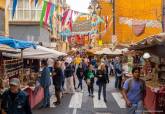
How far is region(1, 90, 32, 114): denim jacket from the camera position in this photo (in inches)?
350

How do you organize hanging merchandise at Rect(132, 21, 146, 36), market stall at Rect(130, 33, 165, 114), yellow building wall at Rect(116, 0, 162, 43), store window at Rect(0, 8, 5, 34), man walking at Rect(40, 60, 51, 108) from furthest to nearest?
yellow building wall at Rect(116, 0, 162, 43) → hanging merchandise at Rect(132, 21, 146, 36) → store window at Rect(0, 8, 5, 34) → man walking at Rect(40, 60, 51, 108) → market stall at Rect(130, 33, 165, 114)

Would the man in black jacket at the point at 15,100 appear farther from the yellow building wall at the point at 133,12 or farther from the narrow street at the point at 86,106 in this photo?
the yellow building wall at the point at 133,12

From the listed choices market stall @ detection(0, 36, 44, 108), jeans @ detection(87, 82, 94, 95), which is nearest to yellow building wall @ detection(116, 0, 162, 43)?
jeans @ detection(87, 82, 94, 95)

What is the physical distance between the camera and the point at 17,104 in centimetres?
889

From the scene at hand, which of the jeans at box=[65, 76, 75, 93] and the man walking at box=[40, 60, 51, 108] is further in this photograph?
the jeans at box=[65, 76, 75, 93]

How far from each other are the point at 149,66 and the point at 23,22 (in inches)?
1007

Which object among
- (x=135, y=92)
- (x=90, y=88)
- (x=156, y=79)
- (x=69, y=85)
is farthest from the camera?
(x=69, y=85)

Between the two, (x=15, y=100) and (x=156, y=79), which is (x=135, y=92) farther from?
(x=156, y=79)

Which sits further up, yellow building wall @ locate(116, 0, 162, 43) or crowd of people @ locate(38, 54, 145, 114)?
yellow building wall @ locate(116, 0, 162, 43)

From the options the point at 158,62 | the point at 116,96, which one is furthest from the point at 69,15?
the point at 158,62

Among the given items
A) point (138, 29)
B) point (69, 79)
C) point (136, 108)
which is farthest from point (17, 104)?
point (138, 29)

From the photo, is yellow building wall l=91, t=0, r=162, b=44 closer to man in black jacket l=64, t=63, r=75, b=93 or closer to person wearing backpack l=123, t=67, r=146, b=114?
man in black jacket l=64, t=63, r=75, b=93

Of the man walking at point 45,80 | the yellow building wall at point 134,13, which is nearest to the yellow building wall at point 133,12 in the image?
the yellow building wall at point 134,13

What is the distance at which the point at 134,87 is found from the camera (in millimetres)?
11977
